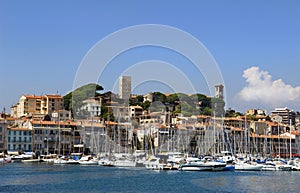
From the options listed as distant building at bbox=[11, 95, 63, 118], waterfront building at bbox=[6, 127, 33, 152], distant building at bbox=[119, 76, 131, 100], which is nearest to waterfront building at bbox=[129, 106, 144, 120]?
→ distant building at bbox=[119, 76, 131, 100]

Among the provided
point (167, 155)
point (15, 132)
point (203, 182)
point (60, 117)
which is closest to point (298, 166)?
point (167, 155)

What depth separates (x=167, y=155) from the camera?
58469 millimetres

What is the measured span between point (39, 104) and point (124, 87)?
19519 mm

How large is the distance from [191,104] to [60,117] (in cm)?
2525

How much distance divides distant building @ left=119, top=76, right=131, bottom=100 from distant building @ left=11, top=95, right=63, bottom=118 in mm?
11997

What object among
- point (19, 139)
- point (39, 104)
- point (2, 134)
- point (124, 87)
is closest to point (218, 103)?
point (124, 87)

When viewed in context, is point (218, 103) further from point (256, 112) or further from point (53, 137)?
point (256, 112)

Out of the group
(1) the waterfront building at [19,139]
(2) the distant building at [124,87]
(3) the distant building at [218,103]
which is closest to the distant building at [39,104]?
(2) the distant building at [124,87]

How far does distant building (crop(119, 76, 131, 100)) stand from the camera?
88.7 meters

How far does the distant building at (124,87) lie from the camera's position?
291ft

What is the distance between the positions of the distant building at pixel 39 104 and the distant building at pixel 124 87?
1200cm

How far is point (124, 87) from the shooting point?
91250mm

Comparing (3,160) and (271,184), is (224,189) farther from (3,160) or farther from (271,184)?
(3,160)

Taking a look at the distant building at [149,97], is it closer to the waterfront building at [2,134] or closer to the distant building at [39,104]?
the distant building at [39,104]
